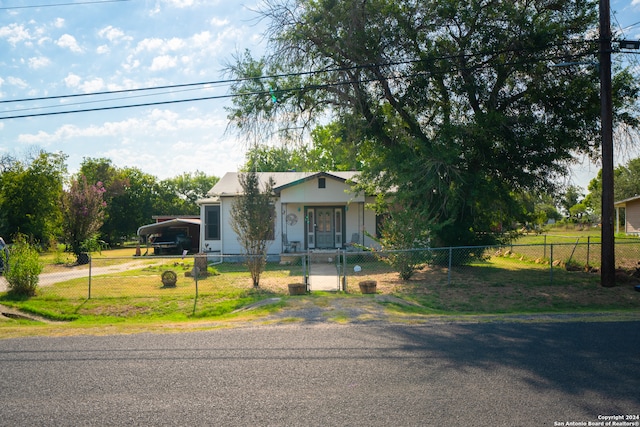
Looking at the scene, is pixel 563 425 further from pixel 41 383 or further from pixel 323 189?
pixel 323 189

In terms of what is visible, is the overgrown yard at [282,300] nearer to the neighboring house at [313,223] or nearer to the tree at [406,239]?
the tree at [406,239]

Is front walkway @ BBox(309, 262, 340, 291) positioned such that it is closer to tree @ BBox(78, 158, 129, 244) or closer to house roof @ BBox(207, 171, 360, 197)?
house roof @ BBox(207, 171, 360, 197)

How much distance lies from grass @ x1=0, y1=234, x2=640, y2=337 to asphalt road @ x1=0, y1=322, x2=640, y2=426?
1.76 meters

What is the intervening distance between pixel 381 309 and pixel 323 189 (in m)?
11.9

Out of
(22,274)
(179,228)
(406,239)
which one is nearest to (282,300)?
(406,239)

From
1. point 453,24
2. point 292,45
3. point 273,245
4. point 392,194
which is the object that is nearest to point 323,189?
point 273,245

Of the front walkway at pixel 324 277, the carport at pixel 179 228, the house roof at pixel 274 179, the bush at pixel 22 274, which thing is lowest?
the front walkway at pixel 324 277

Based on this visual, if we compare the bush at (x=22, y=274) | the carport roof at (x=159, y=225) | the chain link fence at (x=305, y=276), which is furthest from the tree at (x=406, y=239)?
the carport roof at (x=159, y=225)

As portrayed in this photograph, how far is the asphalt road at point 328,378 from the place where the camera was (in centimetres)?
462

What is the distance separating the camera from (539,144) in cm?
1509

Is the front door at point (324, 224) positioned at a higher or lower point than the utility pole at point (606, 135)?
lower

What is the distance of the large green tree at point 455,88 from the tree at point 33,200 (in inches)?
910

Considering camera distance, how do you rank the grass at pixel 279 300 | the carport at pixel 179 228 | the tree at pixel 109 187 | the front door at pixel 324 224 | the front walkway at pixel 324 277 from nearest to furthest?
the grass at pixel 279 300, the front walkway at pixel 324 277, the front door at pixel 324 224, the carport at pixel 179 228, the tree at pixel 109 187

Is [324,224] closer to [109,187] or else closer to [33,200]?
[33,200]
